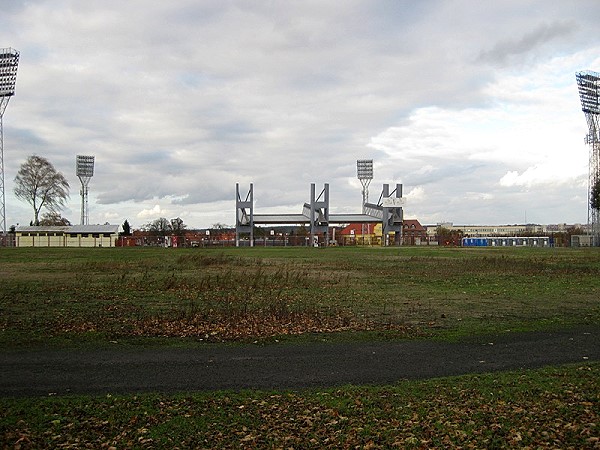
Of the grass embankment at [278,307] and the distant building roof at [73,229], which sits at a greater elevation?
the distant building roof at [73,229]

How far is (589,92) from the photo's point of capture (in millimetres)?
86438

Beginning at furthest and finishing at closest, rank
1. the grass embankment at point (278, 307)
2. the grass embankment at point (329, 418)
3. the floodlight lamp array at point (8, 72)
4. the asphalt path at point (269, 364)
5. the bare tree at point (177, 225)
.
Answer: the bare tree at point (177, 225), the floodlight lamp array at point (8, 72), the grass embankment at point (278, 307), the asphalt path at point (269, 364), the grass embankment at point (329, 418)

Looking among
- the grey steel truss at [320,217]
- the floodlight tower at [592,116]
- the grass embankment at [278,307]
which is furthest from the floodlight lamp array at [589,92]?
the grass embankment at [278,307]

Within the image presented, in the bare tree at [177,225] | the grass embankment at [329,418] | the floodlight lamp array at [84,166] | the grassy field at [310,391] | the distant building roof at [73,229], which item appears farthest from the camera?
the bare tree at [177,225]

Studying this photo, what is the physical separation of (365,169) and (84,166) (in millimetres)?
58609

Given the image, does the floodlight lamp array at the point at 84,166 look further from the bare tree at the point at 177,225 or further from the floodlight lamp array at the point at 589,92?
the floodlight lamp array at the point at 589,92

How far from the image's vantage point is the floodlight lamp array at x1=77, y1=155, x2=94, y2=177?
359 feet

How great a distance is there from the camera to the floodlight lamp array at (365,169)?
12750cm

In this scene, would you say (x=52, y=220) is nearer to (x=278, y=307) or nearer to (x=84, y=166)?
(x=84, y=166)

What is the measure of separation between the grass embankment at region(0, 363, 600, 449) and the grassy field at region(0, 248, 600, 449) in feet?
0.07

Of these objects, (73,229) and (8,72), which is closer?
(8,72)

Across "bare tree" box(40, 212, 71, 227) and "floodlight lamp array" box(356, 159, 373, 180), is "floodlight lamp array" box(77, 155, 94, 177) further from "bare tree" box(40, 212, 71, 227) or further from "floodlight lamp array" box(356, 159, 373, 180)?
"floodlight lamp array" box(356, 159, 373, 180)

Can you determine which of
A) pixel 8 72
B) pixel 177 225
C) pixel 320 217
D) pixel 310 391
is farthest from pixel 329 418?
pixel 177 225

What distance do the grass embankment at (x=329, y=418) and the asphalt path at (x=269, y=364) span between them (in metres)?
0.64
